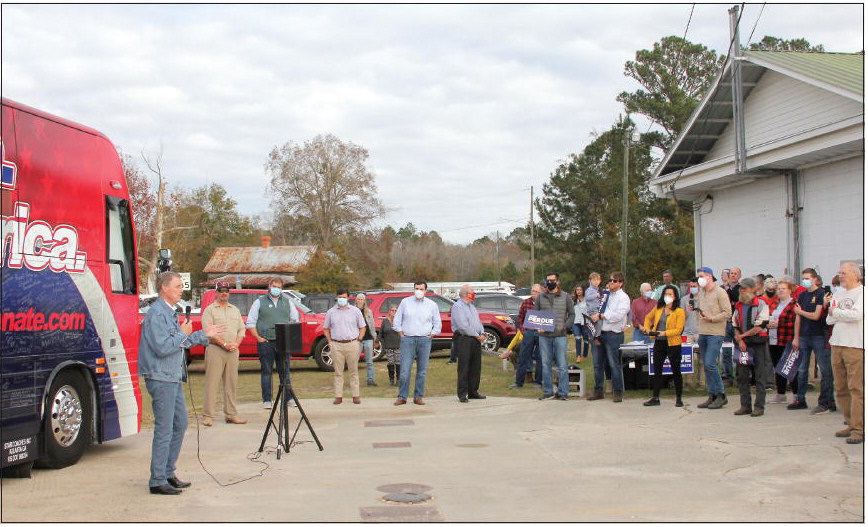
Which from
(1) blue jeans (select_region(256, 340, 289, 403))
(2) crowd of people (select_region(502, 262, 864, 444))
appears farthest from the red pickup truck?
(2) crowd of people (select_region(502, 262, 864, 444))

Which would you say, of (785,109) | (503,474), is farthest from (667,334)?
(785,109)

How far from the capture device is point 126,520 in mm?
6516

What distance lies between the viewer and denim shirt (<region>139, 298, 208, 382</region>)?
7.40 metres

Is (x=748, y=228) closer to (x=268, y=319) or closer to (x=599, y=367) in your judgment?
(x=599, y=367)

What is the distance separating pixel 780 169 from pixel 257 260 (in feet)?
179

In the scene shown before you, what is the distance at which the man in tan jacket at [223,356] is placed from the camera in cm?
1190

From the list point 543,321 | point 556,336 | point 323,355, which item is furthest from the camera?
point 323,355

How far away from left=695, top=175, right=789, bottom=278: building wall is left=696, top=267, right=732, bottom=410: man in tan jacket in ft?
21.1

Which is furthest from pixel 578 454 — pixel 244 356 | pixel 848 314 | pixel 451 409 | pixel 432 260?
pixel 432 260

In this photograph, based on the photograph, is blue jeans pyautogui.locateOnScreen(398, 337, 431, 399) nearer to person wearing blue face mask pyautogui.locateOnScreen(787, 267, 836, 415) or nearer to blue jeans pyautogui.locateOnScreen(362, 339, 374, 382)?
blue jeans pyautogui.locateOnScreen(362, 339, 374, 382)

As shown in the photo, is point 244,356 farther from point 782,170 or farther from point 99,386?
point 782,170

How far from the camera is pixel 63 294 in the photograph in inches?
335

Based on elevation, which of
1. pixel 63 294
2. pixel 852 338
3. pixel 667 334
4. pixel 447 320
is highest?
pixel 63 294

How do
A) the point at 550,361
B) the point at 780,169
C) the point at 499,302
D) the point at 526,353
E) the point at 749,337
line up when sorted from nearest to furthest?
the point at 749,337, the point at 550,361, the point at 526,353, the point at 780,169, the point at 499,302
